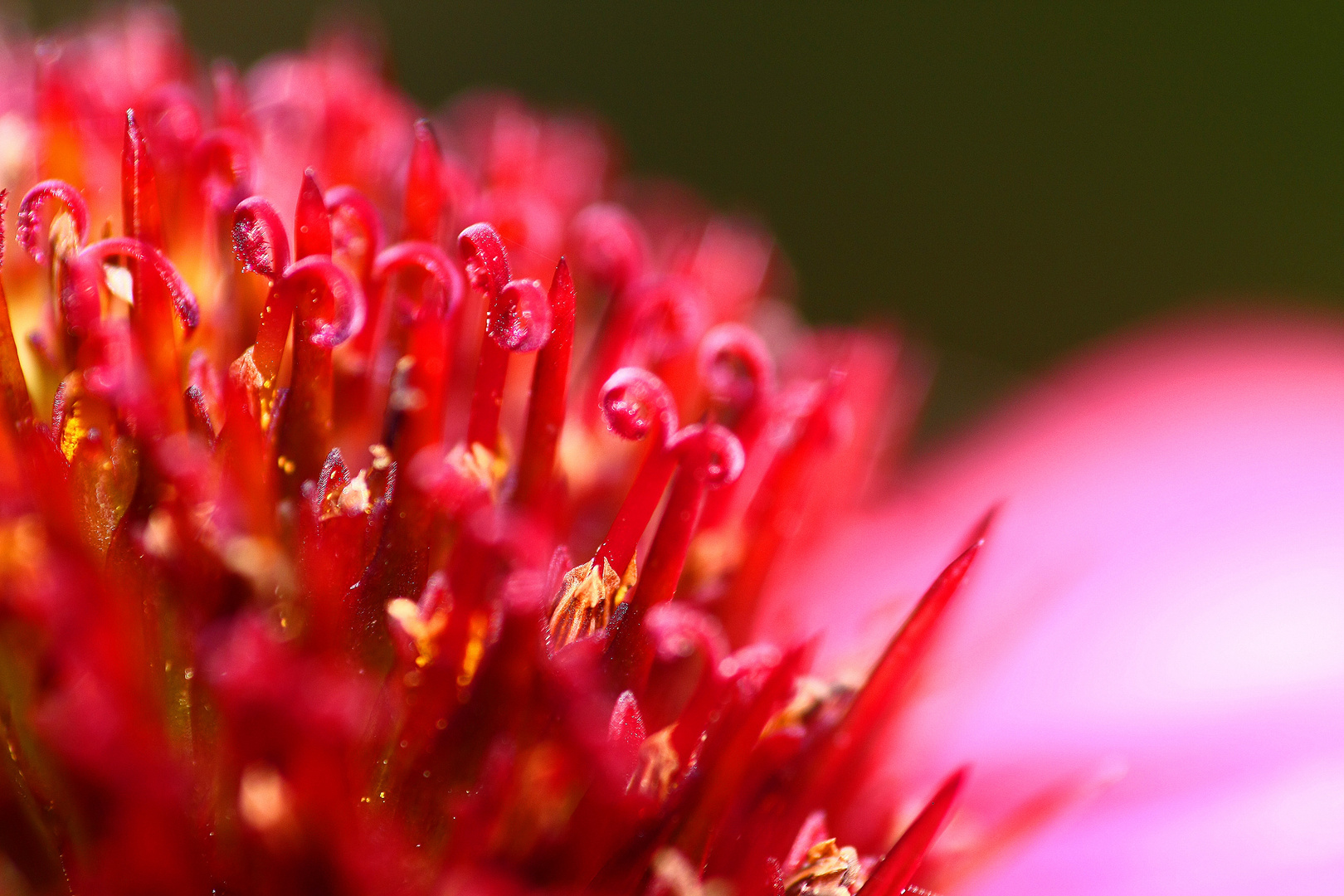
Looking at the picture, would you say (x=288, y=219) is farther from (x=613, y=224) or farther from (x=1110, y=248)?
(x=1110, y=248)

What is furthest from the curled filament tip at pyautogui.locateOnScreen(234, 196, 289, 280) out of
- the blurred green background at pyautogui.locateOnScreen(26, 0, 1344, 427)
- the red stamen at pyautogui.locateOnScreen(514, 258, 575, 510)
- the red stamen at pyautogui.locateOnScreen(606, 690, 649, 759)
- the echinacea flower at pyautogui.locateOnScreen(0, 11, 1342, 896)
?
the blurred green background at pyautogui.locateOnScreen(26, 0, 1344, 427)

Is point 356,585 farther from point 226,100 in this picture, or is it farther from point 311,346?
point 226,100

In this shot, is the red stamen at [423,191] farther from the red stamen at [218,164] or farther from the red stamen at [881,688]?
the red stamen at [881,688]

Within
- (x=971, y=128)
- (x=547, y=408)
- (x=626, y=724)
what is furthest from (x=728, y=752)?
(x=971, y=128)

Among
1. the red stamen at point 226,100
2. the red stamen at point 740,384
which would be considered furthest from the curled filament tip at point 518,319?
the red stamen at point 226,100

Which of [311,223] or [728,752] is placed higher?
[311,223]

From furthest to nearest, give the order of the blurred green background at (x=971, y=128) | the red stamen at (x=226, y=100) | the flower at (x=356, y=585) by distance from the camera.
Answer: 1. the blurred green background at (x=971, y=128)
2. the red stamen at (x=226, y=100)
3. the flower at (x=356, y=585)
